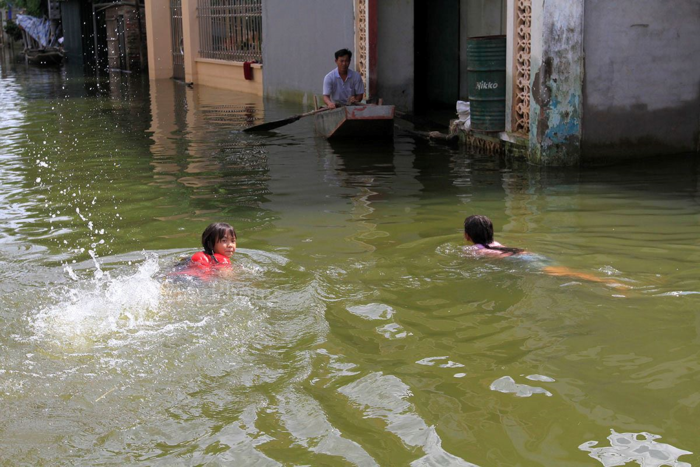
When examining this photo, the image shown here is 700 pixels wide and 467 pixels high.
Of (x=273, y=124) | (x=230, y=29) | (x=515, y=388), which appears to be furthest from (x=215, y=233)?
(x=230, y=29)

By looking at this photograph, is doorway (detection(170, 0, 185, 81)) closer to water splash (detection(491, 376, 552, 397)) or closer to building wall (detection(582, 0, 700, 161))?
building wall (detection(582, 0, 700, 161))

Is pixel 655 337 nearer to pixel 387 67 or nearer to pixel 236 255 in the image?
pixel 236 255

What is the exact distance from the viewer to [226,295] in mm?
5523

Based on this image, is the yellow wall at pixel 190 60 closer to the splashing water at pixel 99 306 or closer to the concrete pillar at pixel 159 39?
the concrete pillar at pixel 159 39

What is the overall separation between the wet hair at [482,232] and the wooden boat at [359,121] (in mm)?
5974

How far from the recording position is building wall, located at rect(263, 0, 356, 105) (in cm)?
1580

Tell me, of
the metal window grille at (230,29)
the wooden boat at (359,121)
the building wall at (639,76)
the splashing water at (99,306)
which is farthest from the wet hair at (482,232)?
the metal window grille at (230,29)

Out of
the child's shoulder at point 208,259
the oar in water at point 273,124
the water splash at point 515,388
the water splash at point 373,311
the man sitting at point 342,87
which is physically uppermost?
the man sitting at point 342,87

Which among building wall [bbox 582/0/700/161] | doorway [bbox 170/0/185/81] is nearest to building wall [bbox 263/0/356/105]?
building wall [bbox 582/0/700/161]

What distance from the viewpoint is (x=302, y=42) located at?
17.9 meters

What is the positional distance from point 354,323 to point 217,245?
142cm

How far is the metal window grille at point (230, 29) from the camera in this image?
69.8ft

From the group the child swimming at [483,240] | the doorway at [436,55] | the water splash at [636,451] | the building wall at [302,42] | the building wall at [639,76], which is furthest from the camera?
the doorway at [436,55]

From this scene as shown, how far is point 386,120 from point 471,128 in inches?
57.5
